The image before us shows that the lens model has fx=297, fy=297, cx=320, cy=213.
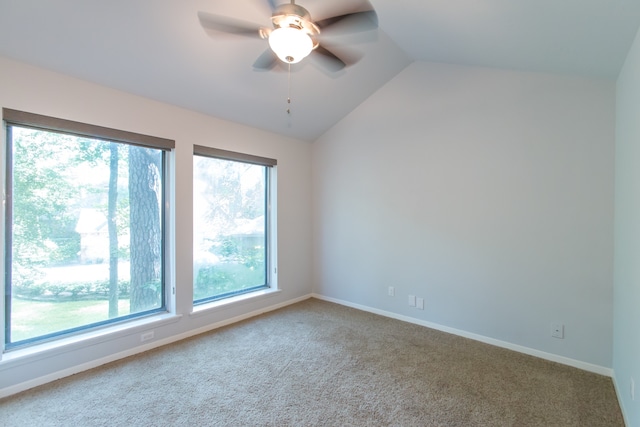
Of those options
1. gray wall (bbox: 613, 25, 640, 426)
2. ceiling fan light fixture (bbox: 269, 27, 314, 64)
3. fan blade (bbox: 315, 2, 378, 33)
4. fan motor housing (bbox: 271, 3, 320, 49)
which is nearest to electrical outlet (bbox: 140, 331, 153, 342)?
ceiling fan light fixture (bbox: 269, 27, 314, 64)

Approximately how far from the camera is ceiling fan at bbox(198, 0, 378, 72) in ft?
5.51

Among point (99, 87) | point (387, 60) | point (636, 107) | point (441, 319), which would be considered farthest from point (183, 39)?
point (441, 319)

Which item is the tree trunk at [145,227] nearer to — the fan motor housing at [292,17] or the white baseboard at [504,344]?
the fan motor housing at [292,17]

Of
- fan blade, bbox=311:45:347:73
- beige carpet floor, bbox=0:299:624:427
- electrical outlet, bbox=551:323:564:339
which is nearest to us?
beige carpet floor, bbox=0:299:624:427

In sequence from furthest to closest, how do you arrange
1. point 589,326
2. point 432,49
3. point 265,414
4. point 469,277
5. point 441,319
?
point 441,319, point 469,277, point 432,49, point 589,326, point 265,414

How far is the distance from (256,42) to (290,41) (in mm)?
1126

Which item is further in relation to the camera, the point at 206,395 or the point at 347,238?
the point at 347,238

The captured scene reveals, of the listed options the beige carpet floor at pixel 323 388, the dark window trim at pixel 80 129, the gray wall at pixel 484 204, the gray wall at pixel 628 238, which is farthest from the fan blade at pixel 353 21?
the beige carpet floor at pixel 323 388

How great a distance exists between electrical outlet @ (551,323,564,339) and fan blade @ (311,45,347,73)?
294cm

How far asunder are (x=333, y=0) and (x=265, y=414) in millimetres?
3023

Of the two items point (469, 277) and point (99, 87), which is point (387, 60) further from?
point (99, 87)

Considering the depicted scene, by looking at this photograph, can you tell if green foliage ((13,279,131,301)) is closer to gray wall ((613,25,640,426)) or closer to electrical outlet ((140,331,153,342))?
electrical outlet ((140,331,153,342))

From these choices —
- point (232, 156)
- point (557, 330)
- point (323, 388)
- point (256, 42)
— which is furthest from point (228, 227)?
point (557, 330)

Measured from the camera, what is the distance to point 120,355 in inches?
107
